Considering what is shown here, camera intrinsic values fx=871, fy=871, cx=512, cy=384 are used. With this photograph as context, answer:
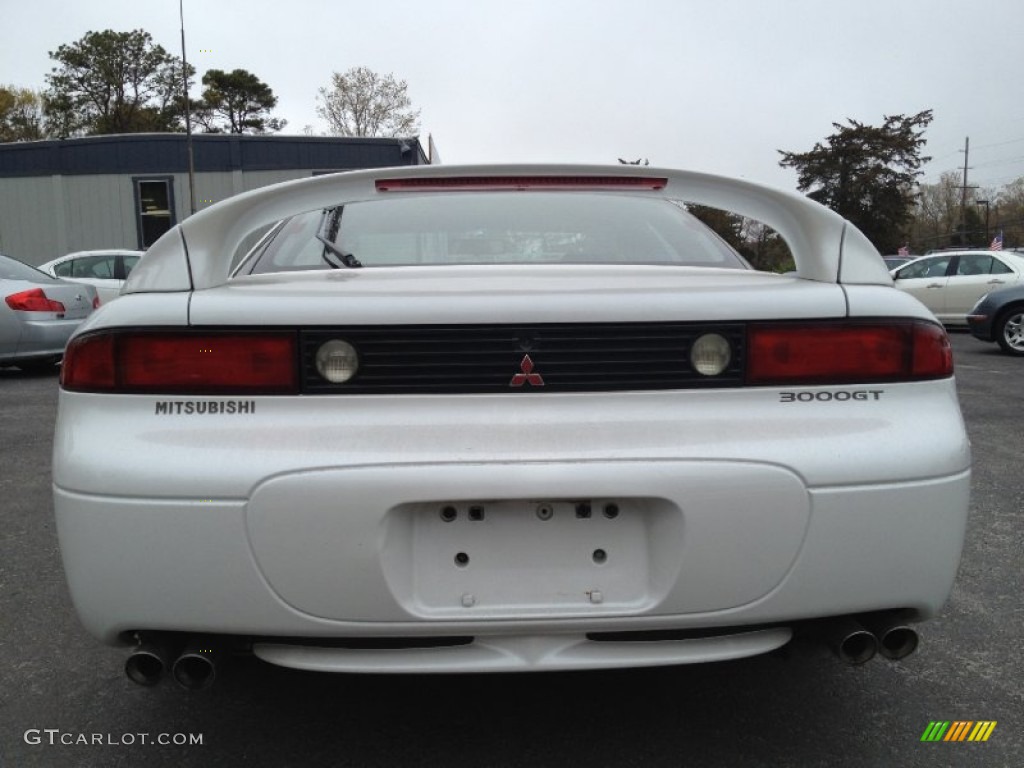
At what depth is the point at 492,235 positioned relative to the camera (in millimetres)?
2426

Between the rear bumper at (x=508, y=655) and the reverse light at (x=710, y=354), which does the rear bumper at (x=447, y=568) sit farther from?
the reverse light at (x=710, y=354)

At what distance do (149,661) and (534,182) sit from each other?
1.30 m

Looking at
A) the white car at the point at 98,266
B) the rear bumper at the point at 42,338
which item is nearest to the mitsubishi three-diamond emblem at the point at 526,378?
the rear bumper at the point at 42,338

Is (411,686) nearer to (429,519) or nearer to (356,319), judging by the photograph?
(429,519)

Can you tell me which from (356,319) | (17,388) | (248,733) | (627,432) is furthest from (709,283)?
(17,388)

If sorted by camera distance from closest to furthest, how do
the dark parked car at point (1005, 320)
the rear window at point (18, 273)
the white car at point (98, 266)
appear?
the rear window at point (18, 273), the dark parked car at point (1005, 320), the white car at point (98, 266)

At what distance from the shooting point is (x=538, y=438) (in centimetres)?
163

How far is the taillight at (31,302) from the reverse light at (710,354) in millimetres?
8056

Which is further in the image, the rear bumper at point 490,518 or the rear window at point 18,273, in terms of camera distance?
the rear window at point 18,273

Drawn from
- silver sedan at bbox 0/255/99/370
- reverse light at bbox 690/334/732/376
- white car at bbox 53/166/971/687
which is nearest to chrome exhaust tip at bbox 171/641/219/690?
white car at bbox 53/166/971/687

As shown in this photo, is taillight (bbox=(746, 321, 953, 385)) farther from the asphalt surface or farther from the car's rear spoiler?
the asphalt surface

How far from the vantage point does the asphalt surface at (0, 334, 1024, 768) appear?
195 centimetres

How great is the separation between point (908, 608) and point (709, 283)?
77 centimetres

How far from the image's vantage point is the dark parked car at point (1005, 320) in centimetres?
1078
